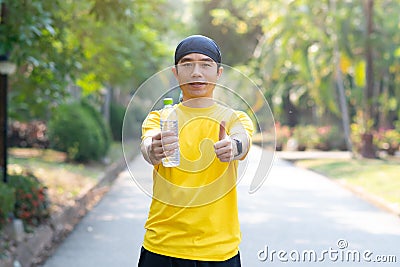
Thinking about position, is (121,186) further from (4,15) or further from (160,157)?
(160,157)

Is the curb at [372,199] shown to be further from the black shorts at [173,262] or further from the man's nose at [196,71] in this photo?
the man's nose at [196,71]

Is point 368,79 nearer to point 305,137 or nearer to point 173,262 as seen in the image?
point 305,137

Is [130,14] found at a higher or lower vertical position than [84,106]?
higher

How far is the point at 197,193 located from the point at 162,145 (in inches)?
12.9

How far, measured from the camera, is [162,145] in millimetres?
2646

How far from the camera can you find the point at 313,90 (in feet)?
91.1

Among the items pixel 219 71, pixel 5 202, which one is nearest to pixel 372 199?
pixel 5 202

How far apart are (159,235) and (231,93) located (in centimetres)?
69

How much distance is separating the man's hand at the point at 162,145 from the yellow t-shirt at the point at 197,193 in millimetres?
164

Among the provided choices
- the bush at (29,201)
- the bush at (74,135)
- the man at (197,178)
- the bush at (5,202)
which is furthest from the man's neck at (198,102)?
the bush at (74,135)

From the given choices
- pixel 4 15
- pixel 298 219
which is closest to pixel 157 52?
pixel 298 219

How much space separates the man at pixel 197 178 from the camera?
2869mm

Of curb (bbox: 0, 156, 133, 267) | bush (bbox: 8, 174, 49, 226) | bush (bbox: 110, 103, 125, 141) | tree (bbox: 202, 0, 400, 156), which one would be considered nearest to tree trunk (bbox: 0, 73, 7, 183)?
bush (bbox: 8, 174, 49, 226)

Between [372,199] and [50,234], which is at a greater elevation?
[50,234]
